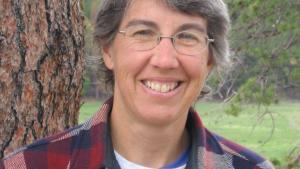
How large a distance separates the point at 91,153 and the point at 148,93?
0.26m

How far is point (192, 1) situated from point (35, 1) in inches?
31.5

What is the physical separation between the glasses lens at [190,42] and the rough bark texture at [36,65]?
2.45ft

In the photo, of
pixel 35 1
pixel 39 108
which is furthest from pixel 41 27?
pixel 39 108

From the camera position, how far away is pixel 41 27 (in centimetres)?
258

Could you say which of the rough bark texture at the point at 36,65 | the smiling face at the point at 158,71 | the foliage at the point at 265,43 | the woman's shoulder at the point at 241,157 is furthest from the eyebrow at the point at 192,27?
the foliage at the point at 265,43

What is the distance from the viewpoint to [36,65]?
2.57 meters

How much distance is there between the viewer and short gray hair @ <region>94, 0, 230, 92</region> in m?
2.04

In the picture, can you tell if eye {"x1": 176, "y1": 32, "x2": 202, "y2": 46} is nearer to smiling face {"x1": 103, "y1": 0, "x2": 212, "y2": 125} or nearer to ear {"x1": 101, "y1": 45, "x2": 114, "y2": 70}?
smiling face {"x1": 103, "y1": 0, "x2": 212, "y2": 125}

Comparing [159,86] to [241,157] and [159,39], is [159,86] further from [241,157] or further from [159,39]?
[241,157]

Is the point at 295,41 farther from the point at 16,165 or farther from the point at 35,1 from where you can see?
the point at 16,165

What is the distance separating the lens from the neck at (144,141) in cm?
207

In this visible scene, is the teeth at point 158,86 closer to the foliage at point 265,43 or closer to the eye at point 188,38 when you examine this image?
the eye at point 188,38

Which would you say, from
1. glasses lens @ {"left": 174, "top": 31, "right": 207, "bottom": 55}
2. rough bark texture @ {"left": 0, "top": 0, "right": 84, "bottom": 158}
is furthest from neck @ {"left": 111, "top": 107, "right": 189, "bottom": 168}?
rough bark texture @ {"left": 0, "top": 0, "right": 84, "bottom": 158}

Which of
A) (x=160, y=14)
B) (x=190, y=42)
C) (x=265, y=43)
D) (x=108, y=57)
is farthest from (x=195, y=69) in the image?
(x=265, y=43)
